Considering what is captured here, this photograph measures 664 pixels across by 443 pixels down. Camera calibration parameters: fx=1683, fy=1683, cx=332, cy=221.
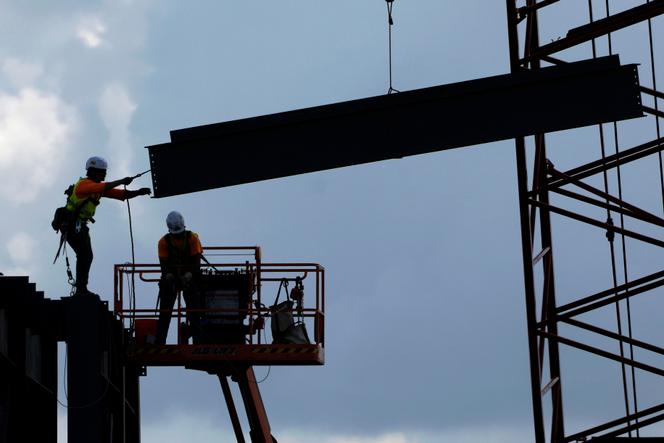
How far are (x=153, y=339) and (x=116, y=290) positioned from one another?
0.87 meters

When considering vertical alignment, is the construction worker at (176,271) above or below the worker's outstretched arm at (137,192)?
below

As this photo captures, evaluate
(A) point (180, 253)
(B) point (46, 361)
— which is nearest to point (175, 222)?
(A) point (180, 253)

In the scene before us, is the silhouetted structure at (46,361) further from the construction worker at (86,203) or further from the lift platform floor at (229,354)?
the lift platform floor at (229,354)

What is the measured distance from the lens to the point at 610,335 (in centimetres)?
2825

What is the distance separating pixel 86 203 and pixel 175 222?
1589mm

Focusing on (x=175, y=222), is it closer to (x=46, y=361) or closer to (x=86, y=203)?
(x=86, y=203)

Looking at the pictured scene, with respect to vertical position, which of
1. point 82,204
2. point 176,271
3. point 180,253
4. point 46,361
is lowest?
point 46,361

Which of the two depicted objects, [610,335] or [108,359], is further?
[610,335]

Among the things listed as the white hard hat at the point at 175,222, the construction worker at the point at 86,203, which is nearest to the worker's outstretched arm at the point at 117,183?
the construction worker at the point at 86,203

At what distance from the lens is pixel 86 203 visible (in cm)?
2238

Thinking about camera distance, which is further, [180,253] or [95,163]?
[180,253]

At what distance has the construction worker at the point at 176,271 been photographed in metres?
23.6

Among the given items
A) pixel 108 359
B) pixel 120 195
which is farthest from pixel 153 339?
pixel 120 195

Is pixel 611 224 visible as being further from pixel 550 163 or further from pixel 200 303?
pixel 200 303
